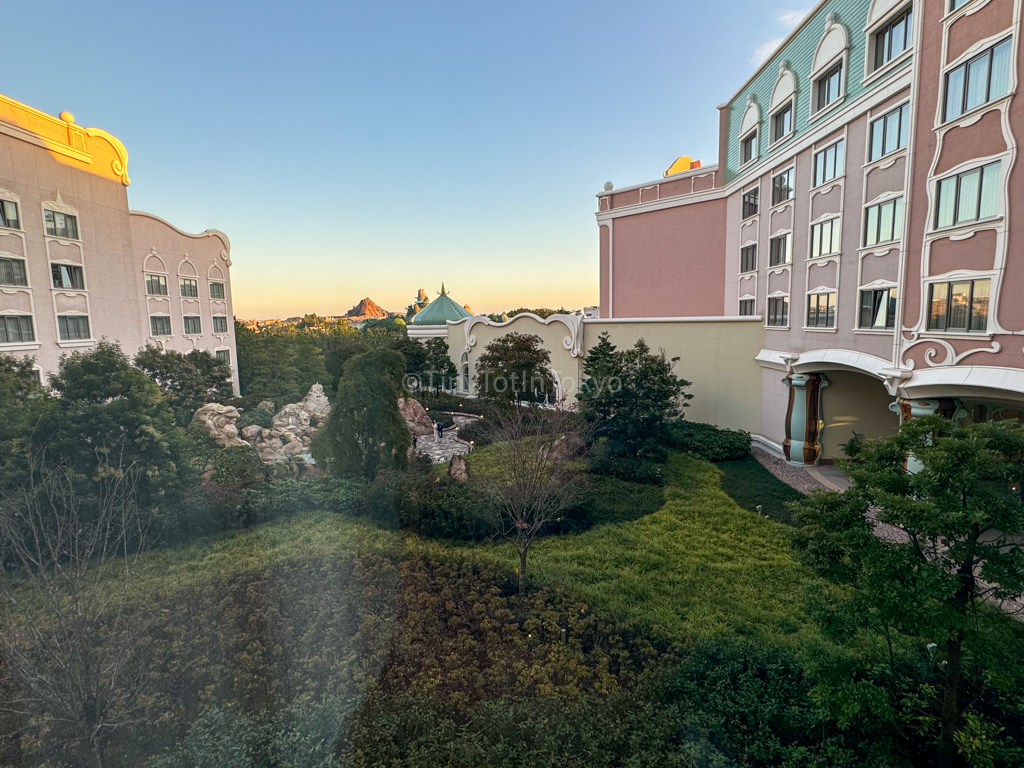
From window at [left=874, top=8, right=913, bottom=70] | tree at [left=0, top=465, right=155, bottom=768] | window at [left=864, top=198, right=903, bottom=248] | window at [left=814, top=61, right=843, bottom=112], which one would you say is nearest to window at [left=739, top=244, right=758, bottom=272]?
window at [left=814, top=61, right=843, bottom=112]

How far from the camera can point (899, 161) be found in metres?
9.84

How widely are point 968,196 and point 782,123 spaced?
318 inches

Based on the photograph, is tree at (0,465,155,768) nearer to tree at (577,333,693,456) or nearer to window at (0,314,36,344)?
tree at (577,333,693,456)

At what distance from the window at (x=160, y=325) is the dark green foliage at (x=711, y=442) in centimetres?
2233

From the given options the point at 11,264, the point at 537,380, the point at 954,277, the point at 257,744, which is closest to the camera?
the point at 257,744

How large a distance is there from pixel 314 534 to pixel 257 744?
525cm

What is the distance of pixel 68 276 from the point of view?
60.7 ft

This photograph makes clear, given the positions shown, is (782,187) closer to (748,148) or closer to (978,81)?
(748,148)

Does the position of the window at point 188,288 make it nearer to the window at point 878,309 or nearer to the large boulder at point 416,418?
the large boulder at point 416,418

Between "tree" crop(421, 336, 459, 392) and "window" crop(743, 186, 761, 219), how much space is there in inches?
620

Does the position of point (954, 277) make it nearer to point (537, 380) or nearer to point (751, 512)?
point (751, 512)

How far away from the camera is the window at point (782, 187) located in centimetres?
1418

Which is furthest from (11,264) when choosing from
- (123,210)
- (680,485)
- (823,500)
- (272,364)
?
(823,500)

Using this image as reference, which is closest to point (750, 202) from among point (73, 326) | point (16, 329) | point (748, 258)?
point (748, 258)
